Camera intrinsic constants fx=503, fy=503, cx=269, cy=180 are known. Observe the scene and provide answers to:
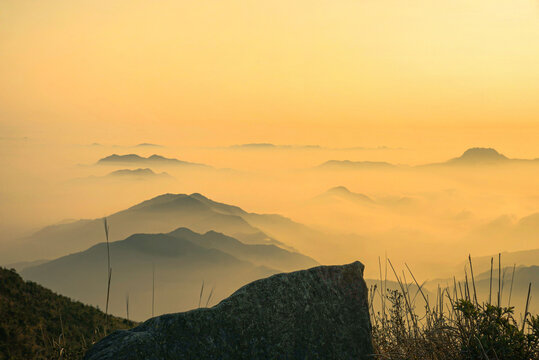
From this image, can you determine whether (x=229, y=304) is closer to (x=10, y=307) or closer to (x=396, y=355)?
(x=396, y=355)

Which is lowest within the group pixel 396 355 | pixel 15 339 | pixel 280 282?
pixel 15 339

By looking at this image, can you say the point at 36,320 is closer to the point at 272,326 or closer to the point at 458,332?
the point at 272,326

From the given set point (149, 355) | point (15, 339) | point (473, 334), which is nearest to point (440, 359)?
point (473, 334)

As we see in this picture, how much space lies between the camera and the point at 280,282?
16.8 ft

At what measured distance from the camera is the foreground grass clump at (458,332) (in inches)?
178

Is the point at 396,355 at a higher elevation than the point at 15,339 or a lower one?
higher

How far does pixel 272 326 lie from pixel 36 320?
39.8 ft

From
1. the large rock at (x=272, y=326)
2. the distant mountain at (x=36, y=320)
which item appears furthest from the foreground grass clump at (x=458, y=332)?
the distant mountain at (x=36, y=320)

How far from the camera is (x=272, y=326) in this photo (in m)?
4.88

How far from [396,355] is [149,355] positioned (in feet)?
8.57

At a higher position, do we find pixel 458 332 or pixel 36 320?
pixel 458 332

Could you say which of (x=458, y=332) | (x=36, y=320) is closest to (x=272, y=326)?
(x=458, y=332)

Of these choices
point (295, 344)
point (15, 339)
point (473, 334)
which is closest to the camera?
point (473, 334)

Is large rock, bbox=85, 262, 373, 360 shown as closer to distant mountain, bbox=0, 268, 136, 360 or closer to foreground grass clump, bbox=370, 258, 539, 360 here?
foreground grass clump, bbox=370, 258, 539, 360
